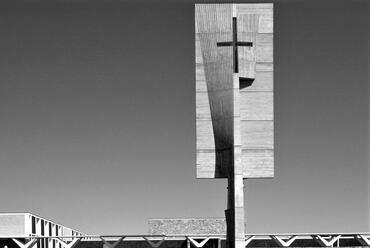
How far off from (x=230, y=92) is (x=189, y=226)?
187 feet

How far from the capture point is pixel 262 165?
25281 millimetres

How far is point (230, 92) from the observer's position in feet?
82.0

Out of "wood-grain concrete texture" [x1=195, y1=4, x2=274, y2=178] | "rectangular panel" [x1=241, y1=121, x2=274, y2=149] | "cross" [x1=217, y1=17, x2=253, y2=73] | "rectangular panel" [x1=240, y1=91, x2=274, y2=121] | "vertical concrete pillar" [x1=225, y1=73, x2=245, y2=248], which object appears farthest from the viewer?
"rectangular panel" [x1=240, y1=91, x2=274, y2=121]

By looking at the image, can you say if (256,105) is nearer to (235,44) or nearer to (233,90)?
(233,90)

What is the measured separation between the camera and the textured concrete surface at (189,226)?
80.6m

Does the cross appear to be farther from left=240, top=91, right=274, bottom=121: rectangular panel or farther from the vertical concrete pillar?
left=240, top=91, right=274, bottom=121: rectangular panel

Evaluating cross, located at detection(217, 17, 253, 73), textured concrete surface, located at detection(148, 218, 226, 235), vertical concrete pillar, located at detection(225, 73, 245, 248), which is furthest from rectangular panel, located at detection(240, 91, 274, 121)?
textured concrete surface, located at detection(148, 218, 226, 235)

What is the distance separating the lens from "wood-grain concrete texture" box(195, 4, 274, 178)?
25109 millimetres

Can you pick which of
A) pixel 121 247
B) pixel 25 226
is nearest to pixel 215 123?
pixel 25 226

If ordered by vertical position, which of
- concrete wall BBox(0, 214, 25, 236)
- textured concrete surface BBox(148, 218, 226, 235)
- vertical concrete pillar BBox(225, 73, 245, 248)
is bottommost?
textured concrete surface BBox(148, 218, 226, 235)

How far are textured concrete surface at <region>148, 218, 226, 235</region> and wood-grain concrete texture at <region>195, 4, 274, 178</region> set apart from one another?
5499 centimetres

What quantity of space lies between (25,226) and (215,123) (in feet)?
105

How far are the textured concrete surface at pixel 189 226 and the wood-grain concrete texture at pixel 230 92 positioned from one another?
180 feet

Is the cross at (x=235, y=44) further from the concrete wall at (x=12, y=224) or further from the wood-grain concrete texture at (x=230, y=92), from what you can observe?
the concrete wall at (x=12, y=224)
